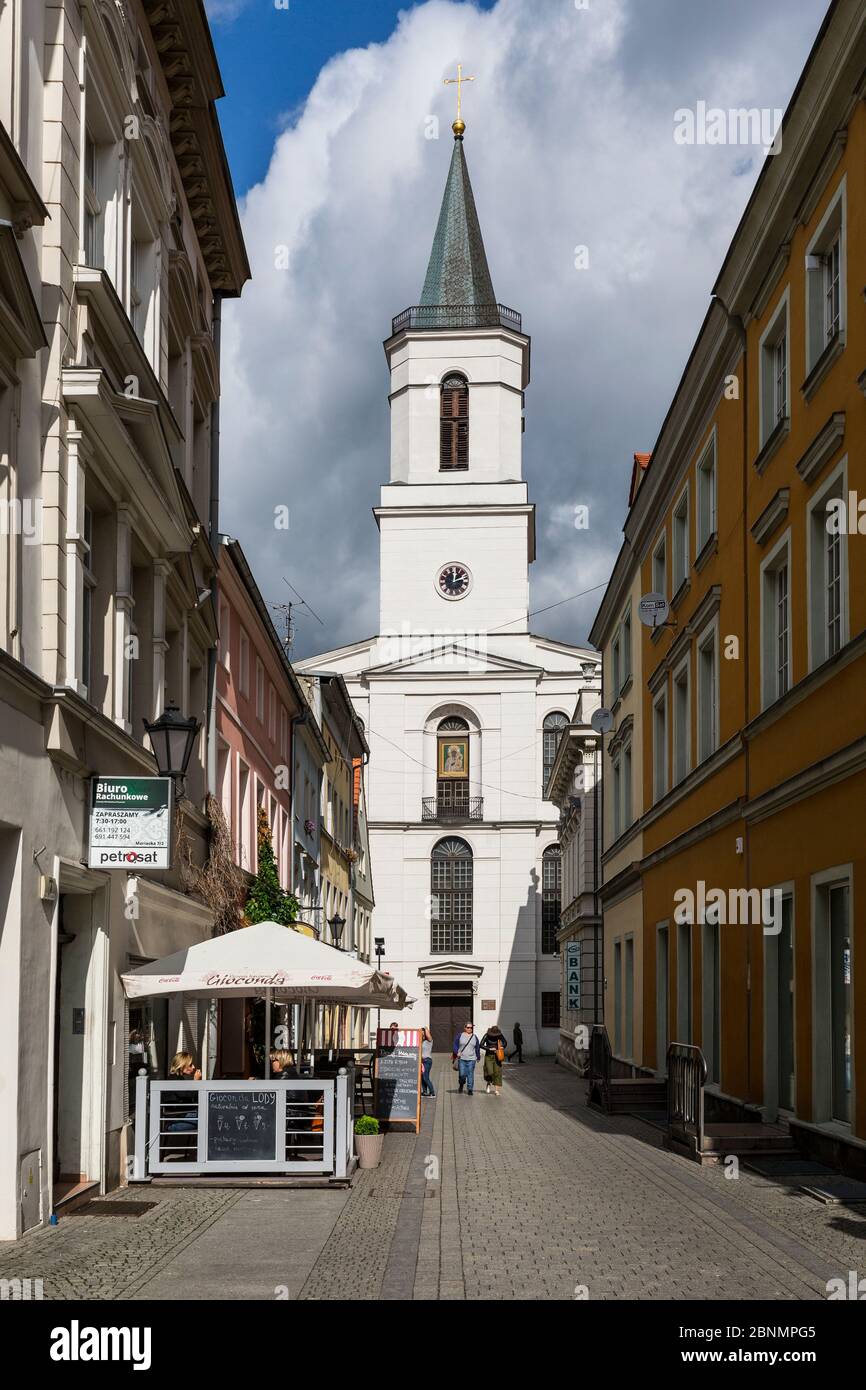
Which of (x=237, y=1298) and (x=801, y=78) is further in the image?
(x=801, y=78)

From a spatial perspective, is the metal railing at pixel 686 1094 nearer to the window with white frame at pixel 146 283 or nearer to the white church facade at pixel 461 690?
the window with white frame at pixel 146 283

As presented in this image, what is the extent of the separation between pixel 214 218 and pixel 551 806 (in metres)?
47.3

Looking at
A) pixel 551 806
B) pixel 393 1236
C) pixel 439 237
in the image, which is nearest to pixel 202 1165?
pixel 393 1236

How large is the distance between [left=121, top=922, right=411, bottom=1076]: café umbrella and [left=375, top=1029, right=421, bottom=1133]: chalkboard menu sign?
6.42m

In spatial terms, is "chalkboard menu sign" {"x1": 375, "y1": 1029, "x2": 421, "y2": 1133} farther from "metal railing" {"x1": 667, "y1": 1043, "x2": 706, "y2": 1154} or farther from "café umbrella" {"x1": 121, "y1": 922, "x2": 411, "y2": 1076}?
"café umbrella" {"x1": 121, "y1": 922, "x2": 411, "y2": 1076}

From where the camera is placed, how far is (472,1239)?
1159cm

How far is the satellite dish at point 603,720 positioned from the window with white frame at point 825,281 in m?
20.7

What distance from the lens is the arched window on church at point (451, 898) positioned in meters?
67.0

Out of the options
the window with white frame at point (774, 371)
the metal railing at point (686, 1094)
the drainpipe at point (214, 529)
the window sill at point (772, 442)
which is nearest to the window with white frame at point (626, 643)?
the drainpipe at point (214, 529)

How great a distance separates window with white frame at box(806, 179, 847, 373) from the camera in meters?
16.2

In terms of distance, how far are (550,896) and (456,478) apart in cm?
1764

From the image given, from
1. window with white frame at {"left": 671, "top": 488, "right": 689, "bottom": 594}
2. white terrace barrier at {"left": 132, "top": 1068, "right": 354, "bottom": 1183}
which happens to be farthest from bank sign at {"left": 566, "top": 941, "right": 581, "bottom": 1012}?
white terrace barrier at {"left": 132, "top": 1068, "right": 354, "bottom": 1183}
